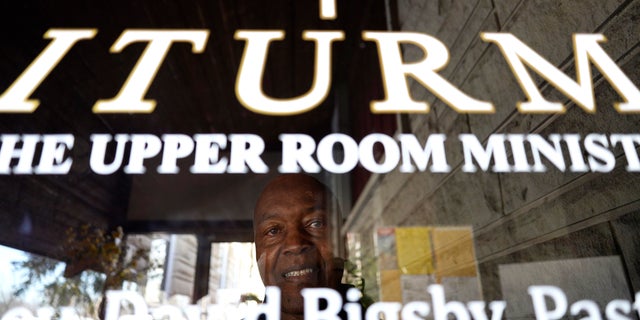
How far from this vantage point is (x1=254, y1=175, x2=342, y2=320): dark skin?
87 centimetres

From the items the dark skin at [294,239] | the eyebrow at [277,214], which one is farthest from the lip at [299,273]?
the eyebrow at [277,214]

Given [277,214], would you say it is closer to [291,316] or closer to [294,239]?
[294,239]

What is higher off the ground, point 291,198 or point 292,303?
point 291,198

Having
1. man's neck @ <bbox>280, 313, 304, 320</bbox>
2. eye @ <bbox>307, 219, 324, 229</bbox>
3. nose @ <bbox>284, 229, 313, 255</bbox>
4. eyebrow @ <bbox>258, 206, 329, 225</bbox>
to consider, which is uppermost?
eyebrow @ <bbox>258, 206, 329, 225</bbox>

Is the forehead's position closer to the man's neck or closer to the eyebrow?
the eyebrow

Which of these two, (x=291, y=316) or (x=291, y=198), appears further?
(x=291, y=198)

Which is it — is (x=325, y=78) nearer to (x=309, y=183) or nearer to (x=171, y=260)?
(x=309, y=183)

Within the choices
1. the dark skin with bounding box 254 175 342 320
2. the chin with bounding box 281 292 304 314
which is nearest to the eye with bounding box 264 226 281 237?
the dark skin with bounding box 254 175 342 320

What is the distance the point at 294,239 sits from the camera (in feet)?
2.95

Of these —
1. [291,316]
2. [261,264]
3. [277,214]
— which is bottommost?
[291,316]

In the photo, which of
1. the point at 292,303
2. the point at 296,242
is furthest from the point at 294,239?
the point at 292,303

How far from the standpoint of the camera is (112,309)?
35.2 inches

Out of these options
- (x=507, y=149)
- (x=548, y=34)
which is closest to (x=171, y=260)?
(x=507, y=149)

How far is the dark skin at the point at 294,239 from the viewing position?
87 centimetres
